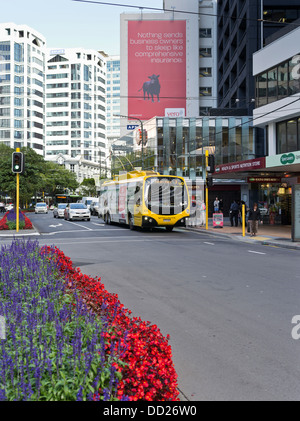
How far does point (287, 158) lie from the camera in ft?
79.6

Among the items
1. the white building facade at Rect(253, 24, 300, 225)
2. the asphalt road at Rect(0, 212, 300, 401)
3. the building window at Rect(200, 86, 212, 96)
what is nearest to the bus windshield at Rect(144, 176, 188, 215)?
the white building facade at Rect(253, 24, 300, 225)

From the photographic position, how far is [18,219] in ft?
88.3

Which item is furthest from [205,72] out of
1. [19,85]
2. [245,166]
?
[245,166]

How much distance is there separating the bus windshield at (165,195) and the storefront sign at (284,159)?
506 cm

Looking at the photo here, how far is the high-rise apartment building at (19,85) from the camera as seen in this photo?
126m

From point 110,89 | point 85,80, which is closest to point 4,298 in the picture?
point 85,80

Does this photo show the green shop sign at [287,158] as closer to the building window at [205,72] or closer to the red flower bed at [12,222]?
the red flower bed at [12,222]

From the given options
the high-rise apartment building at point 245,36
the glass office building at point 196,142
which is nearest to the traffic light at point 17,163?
the high-rise apartment building at point 245,36

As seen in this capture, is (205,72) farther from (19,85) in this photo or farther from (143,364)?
(143,364)

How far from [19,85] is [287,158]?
118815mm

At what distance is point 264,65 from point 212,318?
29831mm

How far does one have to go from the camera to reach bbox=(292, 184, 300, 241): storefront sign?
20516mm

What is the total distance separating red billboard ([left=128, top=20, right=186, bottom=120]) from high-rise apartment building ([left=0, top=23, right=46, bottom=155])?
175 ft

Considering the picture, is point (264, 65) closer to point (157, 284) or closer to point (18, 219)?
point (18, 219)
